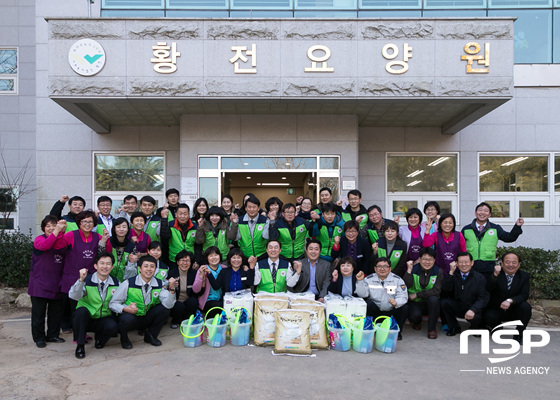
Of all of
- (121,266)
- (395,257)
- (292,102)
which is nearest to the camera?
(121,266)

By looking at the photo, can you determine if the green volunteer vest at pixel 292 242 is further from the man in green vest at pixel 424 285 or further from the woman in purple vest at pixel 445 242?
the woman in purple vest at pixel 445 242

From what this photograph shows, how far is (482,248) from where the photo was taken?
606cm

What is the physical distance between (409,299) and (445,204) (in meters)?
4.94

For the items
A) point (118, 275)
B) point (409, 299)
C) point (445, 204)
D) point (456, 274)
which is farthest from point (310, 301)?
Result: point (445, 204)

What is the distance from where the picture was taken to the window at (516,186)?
32.0 ft

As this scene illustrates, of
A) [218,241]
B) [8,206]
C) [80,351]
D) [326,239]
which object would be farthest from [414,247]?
[8,206]

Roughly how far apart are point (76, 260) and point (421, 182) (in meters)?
7.78

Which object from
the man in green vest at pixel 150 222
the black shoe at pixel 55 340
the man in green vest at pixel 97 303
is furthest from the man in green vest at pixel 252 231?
the black shoe at pixel 55 340

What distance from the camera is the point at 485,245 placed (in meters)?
6.05

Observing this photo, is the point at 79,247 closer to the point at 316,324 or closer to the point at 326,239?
the point at 316,324

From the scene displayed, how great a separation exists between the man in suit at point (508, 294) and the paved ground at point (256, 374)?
1.83ft

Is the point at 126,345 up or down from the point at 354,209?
down

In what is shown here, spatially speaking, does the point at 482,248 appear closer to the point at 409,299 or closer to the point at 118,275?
the point at 409,299

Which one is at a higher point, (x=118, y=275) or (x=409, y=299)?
(x=118, y=275)
